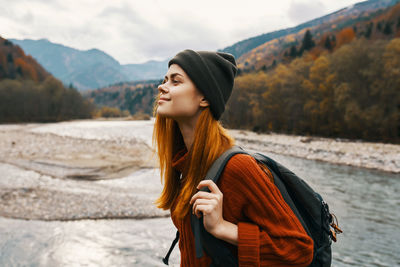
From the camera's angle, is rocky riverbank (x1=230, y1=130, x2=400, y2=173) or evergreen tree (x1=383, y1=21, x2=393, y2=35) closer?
rocky riverbank (x1=230, y1=130, x2=400, y2=173)

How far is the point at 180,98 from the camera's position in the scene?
45.0 inches

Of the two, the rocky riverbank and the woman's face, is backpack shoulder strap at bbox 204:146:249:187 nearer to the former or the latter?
the woman's face

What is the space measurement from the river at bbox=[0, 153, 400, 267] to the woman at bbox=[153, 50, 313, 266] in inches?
193

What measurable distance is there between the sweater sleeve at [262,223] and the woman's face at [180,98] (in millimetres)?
297

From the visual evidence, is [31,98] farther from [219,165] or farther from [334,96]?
[219,165]

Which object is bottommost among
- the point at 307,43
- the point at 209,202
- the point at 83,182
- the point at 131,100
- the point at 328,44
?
the point at 83,182

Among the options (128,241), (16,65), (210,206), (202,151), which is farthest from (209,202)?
(16,65)

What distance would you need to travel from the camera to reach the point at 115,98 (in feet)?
476

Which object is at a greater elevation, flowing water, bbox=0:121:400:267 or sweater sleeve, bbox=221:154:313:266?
sweater sleeve, bbox=221:154:313:266

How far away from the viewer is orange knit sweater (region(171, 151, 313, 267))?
3.08ft

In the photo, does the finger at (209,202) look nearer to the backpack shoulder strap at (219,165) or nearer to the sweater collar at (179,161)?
the backpack shoulder strap at (219,165)

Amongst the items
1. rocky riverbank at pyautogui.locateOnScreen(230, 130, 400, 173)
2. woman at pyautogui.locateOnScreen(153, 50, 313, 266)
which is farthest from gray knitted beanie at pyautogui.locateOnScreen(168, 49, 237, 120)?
rocky riverbank at pyautogui.locateOnScreen(230, 130, 400, 173)

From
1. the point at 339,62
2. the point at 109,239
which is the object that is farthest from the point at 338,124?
the point at 109,239

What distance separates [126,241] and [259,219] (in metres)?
6.13
